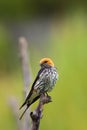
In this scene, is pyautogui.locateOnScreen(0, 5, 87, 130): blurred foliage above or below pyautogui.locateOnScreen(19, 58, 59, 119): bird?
above

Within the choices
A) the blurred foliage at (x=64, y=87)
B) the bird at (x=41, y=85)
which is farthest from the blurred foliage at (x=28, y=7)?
the bird at (x=41, y=85)

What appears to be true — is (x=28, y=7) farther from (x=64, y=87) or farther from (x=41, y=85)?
(x=41, y=85)

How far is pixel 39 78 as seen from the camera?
1.92 meters

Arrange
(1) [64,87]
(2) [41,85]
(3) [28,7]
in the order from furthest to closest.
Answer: (3) [28,7] → (1) [64,87] → (2) [41,85]

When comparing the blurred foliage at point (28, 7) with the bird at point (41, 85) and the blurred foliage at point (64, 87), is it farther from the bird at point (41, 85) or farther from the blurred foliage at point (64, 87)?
the bird at point (41, 85)

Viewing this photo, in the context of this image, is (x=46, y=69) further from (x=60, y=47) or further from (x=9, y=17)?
(x=9, y=17)

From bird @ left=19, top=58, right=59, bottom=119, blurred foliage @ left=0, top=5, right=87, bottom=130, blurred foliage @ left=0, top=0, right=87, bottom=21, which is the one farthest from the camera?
blurred foliage @ left=0, top=0, right=87, bottom=21

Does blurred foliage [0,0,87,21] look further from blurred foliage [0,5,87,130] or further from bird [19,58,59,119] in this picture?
bird [19,58,59,119]

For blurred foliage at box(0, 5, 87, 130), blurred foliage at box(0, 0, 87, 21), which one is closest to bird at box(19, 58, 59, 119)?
blurred foliage at box(0, 5, 87, 130)

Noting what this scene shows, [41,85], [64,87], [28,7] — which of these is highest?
[28,7]

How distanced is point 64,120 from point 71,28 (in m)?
1.48

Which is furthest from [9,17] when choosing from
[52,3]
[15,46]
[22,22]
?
[15,46]

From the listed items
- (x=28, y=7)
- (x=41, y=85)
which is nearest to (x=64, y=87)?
(x=41, y=85)

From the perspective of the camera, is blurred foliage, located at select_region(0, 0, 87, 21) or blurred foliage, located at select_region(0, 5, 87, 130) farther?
blurred foliage, located at select_region(0, 0, 87, 21)
